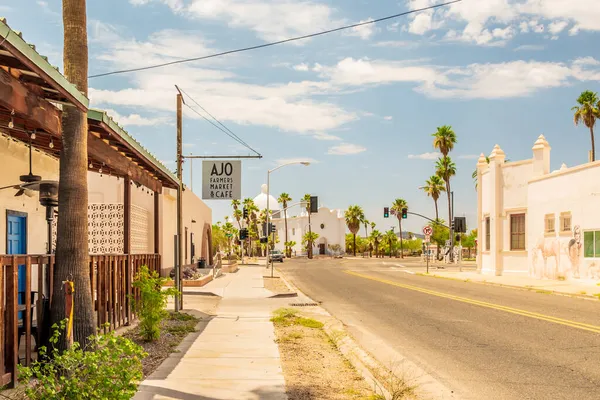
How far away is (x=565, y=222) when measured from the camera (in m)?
34.8

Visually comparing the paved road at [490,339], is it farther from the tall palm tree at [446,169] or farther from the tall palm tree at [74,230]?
the tall palm tree at [446,169]

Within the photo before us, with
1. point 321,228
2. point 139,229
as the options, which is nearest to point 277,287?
point 139,229

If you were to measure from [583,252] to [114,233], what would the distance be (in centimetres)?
2121

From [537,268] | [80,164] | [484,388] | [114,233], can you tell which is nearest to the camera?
[484,388]

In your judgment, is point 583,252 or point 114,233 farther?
point 583,252

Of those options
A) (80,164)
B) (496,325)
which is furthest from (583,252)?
(80,164)

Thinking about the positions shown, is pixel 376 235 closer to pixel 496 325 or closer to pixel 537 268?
pixel 537 268

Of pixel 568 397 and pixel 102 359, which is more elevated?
pixel 102 359

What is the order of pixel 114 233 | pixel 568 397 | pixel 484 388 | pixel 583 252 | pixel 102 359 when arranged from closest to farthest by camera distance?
pixel 102 359
pixel 568 397
pixel 484 388
pixel 114 233
pixel 583 252

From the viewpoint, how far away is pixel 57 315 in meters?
9.21

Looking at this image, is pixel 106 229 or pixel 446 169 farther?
pixel 446 169

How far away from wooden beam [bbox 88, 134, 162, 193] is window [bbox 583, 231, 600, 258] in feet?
70.8

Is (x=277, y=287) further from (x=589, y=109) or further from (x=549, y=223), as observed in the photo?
(x=589, y=109)

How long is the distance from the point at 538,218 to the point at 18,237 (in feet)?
96.6
